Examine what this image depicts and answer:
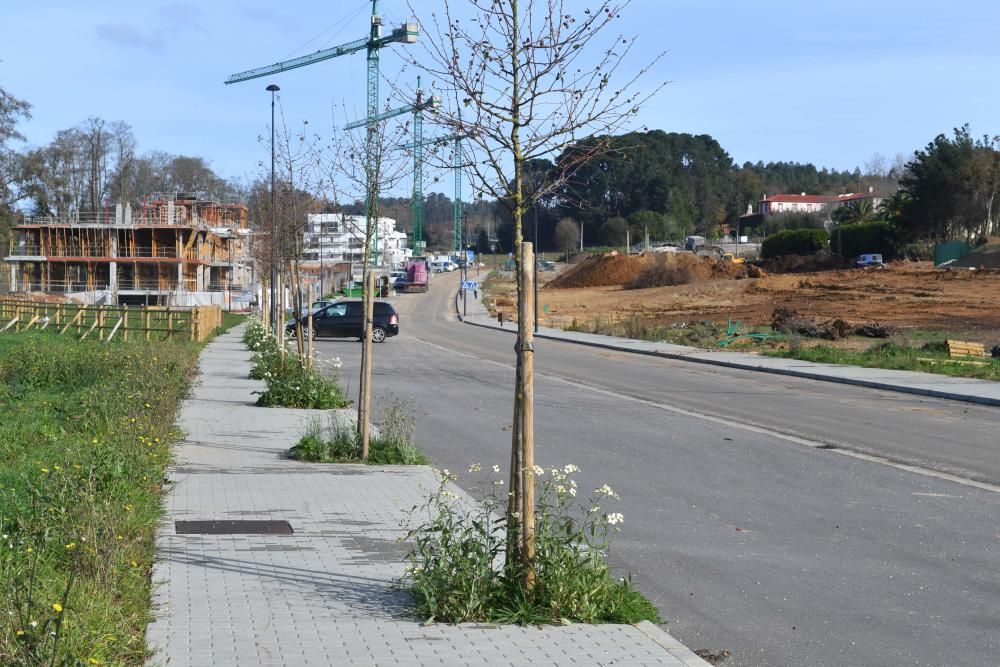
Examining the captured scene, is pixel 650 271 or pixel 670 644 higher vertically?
pixel 650 271

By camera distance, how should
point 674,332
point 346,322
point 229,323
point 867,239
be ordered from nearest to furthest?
point 674,332 < point 346,322 < point 229,323 < point 867,239

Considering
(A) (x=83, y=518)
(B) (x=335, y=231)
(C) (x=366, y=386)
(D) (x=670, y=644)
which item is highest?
(B) (x=335, y=231)

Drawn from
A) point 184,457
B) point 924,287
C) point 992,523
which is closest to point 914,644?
point 992,523

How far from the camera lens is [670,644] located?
5820mm

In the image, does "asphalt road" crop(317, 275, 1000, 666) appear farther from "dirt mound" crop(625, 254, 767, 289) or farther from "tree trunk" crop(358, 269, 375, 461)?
"dirt mound" crop(625, 254, 767, 289)

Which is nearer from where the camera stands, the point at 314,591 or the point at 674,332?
the point at 314,591

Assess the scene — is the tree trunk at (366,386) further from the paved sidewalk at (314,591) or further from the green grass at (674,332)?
the green grass at (674,332)

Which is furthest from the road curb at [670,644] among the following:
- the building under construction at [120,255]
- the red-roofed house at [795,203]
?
the red-roofed house at [795,203]

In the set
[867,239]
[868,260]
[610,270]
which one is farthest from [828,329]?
[867,239]

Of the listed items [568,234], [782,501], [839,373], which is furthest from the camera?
[568,234]

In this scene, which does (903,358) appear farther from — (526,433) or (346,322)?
(526,433)

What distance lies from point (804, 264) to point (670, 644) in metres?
83.2

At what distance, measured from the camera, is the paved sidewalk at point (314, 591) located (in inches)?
218

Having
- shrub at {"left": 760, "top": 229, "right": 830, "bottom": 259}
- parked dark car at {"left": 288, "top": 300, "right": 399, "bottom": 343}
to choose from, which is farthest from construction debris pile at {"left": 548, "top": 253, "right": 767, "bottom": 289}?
parked dark car at {"left": 288, "top": 300, "right": 399, "bottom": 343}
